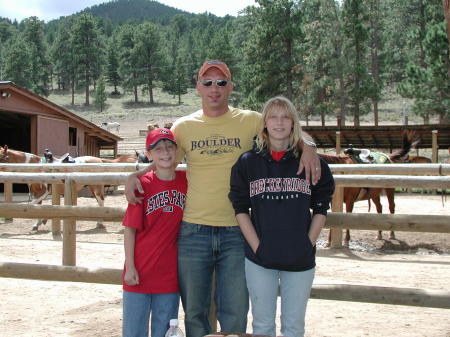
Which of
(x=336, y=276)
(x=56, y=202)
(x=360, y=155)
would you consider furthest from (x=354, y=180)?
(x=56, y=202)

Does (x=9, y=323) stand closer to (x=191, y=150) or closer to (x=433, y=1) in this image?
(x=191, y=150)

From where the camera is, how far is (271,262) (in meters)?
2.76

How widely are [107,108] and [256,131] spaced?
7974cm

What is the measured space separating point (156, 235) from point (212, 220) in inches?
13.9

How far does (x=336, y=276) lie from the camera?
6387 mm

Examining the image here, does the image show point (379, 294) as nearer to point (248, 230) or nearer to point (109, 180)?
point (248, 230)

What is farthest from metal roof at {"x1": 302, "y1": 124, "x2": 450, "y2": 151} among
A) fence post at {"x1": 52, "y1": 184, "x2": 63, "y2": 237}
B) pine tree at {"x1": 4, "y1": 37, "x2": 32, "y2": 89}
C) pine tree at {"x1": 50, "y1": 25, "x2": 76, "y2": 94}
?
pine tree at {"x1": 50, "y1": 25, "x2": 76, "y2": 94}

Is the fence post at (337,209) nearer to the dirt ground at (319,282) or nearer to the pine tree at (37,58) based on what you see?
the dirt ground at (319,282)

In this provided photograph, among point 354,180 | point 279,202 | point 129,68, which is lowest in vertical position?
point 354,180

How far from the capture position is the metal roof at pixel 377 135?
18.6 meters

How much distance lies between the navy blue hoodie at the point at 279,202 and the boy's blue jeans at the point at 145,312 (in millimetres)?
617

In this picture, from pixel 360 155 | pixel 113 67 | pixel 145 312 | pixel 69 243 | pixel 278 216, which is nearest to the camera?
pixel 278 216

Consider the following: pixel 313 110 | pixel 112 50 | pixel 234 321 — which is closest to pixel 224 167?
pixel 234 321

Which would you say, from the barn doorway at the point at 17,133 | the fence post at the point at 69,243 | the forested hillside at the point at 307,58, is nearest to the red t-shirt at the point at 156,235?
the fence post at the point at 69,243
